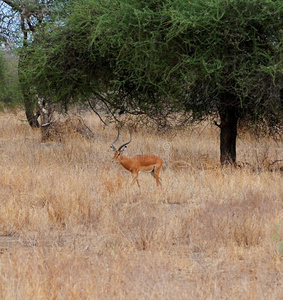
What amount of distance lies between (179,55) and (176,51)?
0.98 ft

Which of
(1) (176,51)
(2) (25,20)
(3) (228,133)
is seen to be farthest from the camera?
(2) (25,20)

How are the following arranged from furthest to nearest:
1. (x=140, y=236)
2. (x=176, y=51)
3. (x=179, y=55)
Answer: (x=179, y=55) → (x=176, y=51) → (x=140, y=236)

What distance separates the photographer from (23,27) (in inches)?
677

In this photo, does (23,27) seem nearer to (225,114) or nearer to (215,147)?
(215,147)

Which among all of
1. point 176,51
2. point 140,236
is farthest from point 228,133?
point 140,236

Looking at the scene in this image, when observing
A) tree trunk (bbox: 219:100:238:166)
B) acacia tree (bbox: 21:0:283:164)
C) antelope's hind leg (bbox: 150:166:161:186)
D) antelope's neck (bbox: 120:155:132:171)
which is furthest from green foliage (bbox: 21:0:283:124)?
antelope's neck (bbox: 120:155:132:171)

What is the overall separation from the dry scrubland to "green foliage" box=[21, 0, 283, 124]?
1687mm

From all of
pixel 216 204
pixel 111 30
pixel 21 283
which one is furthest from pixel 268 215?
pixel 111 30

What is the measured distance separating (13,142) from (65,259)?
12569mm

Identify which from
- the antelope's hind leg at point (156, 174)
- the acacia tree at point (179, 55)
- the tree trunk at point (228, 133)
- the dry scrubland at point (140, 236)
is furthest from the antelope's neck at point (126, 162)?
the tree trunk at point (228, 133)

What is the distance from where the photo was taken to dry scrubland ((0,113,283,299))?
176 inches

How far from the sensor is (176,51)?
418 inches

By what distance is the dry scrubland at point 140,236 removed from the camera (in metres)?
4.48

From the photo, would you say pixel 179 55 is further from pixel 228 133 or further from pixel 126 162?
pixel 126 162
